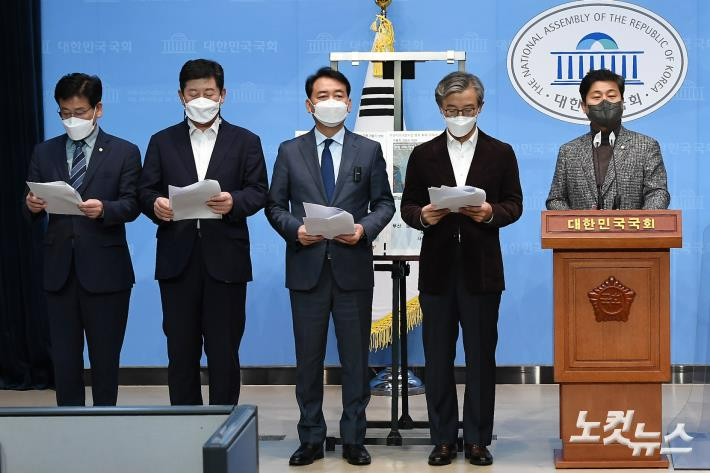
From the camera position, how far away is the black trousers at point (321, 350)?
3969 millimetres

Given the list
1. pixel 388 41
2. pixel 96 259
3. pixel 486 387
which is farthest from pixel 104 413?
pixel 388 41

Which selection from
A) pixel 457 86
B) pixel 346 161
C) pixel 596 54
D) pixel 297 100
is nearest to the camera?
pixel 457 86

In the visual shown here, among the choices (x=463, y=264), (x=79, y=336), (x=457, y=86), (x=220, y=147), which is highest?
(x=457, y=86)

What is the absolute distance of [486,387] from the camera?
3961mm

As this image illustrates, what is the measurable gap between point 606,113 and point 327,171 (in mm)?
1164

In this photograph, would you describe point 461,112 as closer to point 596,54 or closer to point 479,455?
point 479,455

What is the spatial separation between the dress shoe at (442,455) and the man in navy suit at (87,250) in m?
1.33

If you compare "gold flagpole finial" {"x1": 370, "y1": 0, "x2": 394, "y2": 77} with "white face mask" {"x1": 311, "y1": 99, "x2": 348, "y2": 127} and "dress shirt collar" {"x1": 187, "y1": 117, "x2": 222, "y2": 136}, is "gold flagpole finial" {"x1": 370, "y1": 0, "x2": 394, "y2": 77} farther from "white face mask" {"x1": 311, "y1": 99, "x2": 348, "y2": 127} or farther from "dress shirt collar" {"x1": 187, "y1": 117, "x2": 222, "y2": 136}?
"dress shirt collar" {"x1": 187, "y1": 117, "x2": 222, "y2": 136}

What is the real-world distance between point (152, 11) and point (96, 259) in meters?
2.58

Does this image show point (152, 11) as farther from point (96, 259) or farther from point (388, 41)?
point (96, 259)

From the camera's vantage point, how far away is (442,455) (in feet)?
12.9

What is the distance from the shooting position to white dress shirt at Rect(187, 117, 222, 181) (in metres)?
4.02

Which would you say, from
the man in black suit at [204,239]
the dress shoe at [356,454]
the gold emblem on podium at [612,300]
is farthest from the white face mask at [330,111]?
the dress shoe at [356,454]

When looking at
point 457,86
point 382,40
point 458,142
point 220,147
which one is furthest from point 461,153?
point 382,40
